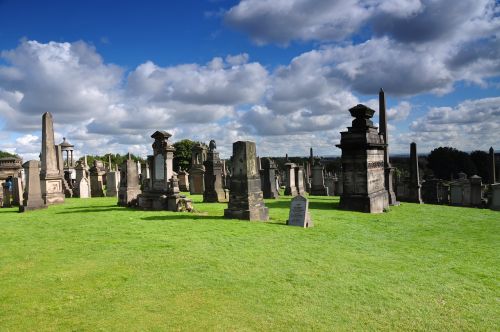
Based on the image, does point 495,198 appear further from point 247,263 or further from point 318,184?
point 247,263

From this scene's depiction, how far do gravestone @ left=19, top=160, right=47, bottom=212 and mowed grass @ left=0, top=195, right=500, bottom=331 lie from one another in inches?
185

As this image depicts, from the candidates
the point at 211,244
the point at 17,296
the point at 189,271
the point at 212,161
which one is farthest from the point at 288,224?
the point at 212,161

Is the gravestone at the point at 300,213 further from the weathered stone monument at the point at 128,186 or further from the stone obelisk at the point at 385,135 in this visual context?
the stone obelisk at the point at 385,135

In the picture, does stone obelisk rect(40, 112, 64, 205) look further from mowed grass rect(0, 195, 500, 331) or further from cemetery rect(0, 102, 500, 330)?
mowed grass rect(0, 195, 500, 331)

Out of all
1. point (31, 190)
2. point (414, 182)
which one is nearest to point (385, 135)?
point (414, 182)

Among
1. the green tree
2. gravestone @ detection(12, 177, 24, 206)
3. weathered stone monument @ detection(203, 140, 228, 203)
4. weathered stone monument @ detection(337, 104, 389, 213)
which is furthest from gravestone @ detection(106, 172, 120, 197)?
the green tree

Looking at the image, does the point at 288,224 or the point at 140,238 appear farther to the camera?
the point at 288,224

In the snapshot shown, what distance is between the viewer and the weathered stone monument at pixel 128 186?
16.5m

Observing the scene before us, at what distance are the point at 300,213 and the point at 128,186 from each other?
9245mm

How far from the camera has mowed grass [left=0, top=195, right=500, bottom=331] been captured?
4.59 meters

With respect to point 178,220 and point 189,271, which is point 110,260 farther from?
point 178,220

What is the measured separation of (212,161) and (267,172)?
3493 millimetres

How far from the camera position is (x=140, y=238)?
29.1 feet

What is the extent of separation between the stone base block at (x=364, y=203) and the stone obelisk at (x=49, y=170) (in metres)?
14.5
